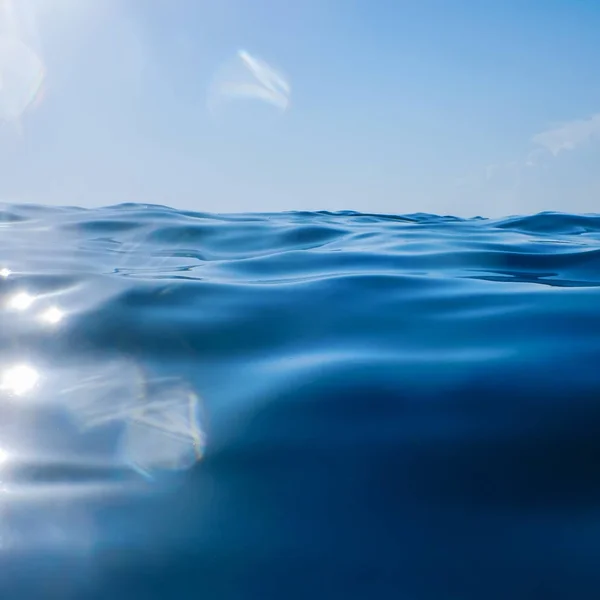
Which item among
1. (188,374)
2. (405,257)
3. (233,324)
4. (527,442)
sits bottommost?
(527,442)

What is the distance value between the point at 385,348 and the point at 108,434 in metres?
0.96

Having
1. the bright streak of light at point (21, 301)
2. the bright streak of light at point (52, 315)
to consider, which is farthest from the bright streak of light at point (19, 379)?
the bright streak of light at point (21, 301)

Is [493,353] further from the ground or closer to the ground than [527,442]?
further from the ground

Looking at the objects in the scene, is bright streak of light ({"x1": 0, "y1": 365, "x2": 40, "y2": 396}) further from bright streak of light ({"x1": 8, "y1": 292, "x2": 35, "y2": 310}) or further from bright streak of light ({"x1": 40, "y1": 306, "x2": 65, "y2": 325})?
bright streak of light ({"x1": 8, "y1": 292, "x2": 35, "y2": 310})

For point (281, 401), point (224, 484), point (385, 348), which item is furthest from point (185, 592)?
point (385, 348)

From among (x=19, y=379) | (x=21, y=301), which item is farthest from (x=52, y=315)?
(x=19, y=379)

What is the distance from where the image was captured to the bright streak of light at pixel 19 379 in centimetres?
171

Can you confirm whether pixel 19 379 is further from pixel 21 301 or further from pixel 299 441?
pixel 21 301

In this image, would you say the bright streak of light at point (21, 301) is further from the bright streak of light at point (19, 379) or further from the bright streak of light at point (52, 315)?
the bright streak of light at point (19, 379)

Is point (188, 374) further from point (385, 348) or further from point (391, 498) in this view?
point (391, 498)

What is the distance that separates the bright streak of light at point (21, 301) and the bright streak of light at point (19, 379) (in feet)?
2.72

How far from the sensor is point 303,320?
7.89ft

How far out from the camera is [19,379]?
179cm

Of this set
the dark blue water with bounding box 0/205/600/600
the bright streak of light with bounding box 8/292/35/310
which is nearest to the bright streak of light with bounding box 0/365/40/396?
the dark blue water with bounding box 0/205/600/600
